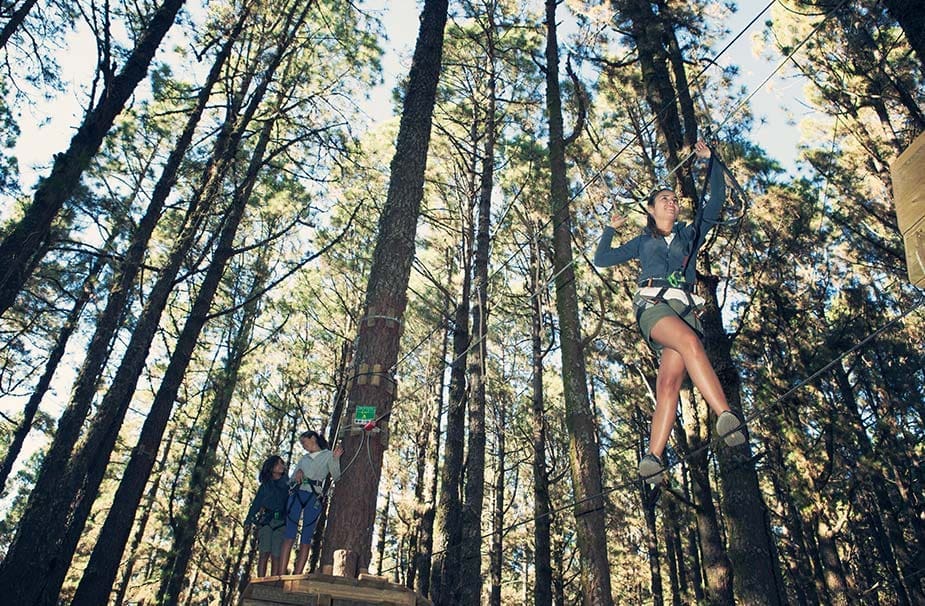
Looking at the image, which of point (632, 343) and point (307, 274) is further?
point (307, 274)

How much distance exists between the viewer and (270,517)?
5797mm

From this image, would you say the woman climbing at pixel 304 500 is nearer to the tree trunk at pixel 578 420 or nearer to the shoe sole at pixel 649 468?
the tree trunk at pixel 578 420

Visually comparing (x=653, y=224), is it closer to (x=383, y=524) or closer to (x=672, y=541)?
(x=672, y=541)

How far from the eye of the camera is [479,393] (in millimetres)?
10555

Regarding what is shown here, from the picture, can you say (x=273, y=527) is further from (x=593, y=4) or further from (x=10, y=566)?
(x=593, y=4)

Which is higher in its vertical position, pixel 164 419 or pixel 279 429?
pixel 279 429

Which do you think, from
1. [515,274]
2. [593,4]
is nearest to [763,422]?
[515,274]

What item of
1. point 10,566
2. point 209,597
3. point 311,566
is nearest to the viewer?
point 10,566

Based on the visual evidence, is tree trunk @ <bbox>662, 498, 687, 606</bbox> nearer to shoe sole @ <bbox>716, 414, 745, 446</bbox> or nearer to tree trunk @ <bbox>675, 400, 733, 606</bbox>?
tree trunk @ <bbox>675, 400, 733, 606</bbox>

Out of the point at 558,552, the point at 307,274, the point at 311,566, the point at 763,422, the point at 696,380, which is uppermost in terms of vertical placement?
the point at 307,274

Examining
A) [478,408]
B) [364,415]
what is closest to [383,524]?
[478,408]

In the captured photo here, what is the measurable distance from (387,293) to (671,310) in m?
2.25

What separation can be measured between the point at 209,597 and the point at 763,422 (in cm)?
2548

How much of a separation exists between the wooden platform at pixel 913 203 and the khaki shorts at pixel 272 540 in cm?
554
